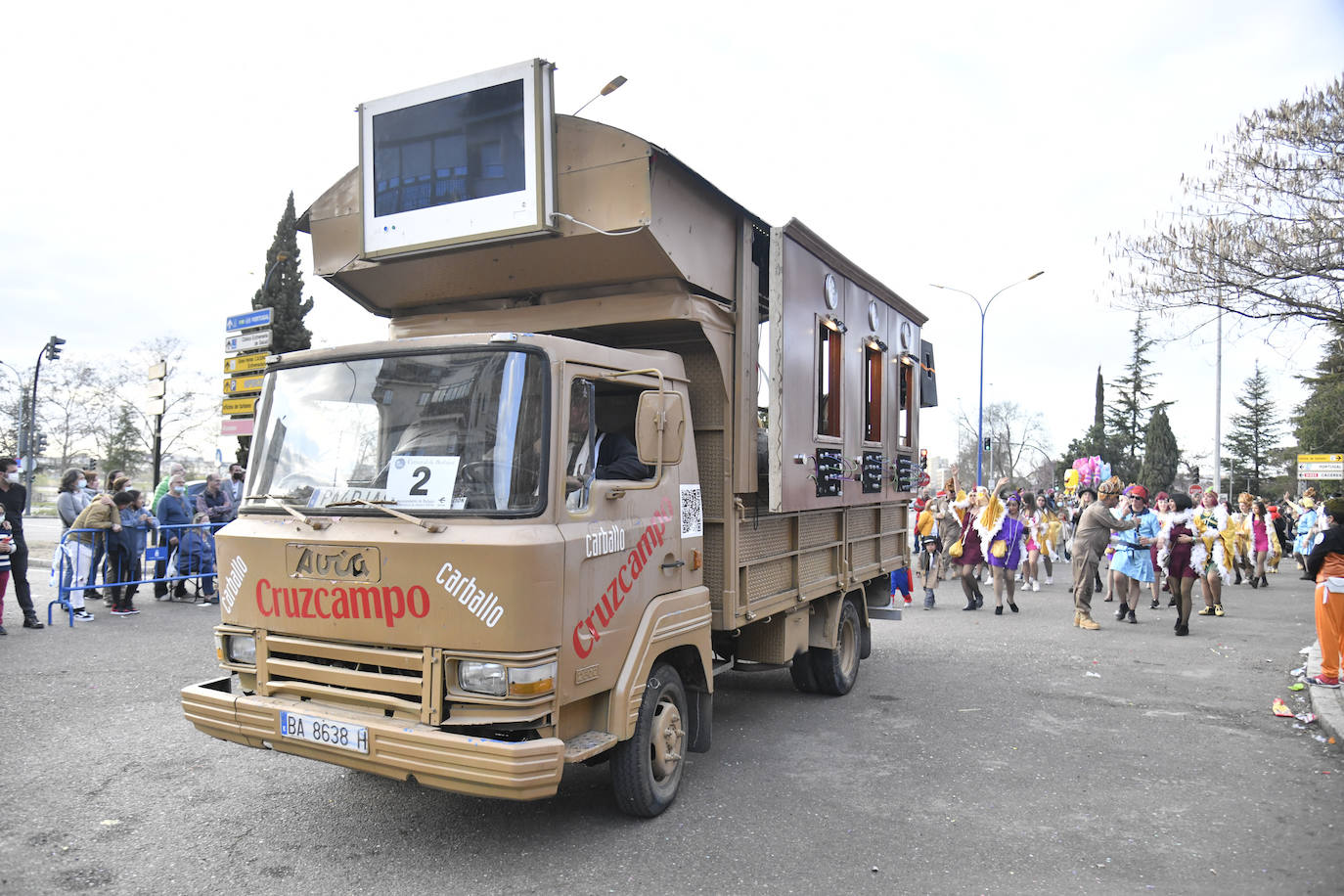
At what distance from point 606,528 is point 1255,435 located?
7660 cm

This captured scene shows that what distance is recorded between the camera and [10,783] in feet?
15.9

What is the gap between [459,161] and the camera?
4793 mm

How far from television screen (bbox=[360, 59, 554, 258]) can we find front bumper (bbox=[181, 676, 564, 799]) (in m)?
2.57

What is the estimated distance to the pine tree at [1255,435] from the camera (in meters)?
65.3

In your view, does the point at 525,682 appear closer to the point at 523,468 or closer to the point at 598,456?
the point at 523,468

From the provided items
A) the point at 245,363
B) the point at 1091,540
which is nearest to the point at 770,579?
the point at 1091,540

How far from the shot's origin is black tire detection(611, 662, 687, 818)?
4.35 metres

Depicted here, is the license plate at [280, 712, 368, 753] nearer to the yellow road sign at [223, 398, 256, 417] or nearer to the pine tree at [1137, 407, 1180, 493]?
the yellow road sign at [223, 398, 256, 417]

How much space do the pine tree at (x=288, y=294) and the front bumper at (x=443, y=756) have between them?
28.0 metres

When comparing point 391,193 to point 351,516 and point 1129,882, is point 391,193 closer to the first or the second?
point 351,516

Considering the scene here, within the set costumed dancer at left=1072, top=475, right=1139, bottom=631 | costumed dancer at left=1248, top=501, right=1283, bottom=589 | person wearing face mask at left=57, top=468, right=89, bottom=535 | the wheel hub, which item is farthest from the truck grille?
costumed dancer at left=1248, top=501, right=1283, bottom=589

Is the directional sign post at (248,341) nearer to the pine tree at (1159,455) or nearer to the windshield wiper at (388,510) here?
the windshield wiper at (388,510)

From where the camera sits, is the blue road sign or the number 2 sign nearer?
the number 2 sign

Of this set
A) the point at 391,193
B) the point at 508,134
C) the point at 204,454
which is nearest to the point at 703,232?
the point at 508,134
